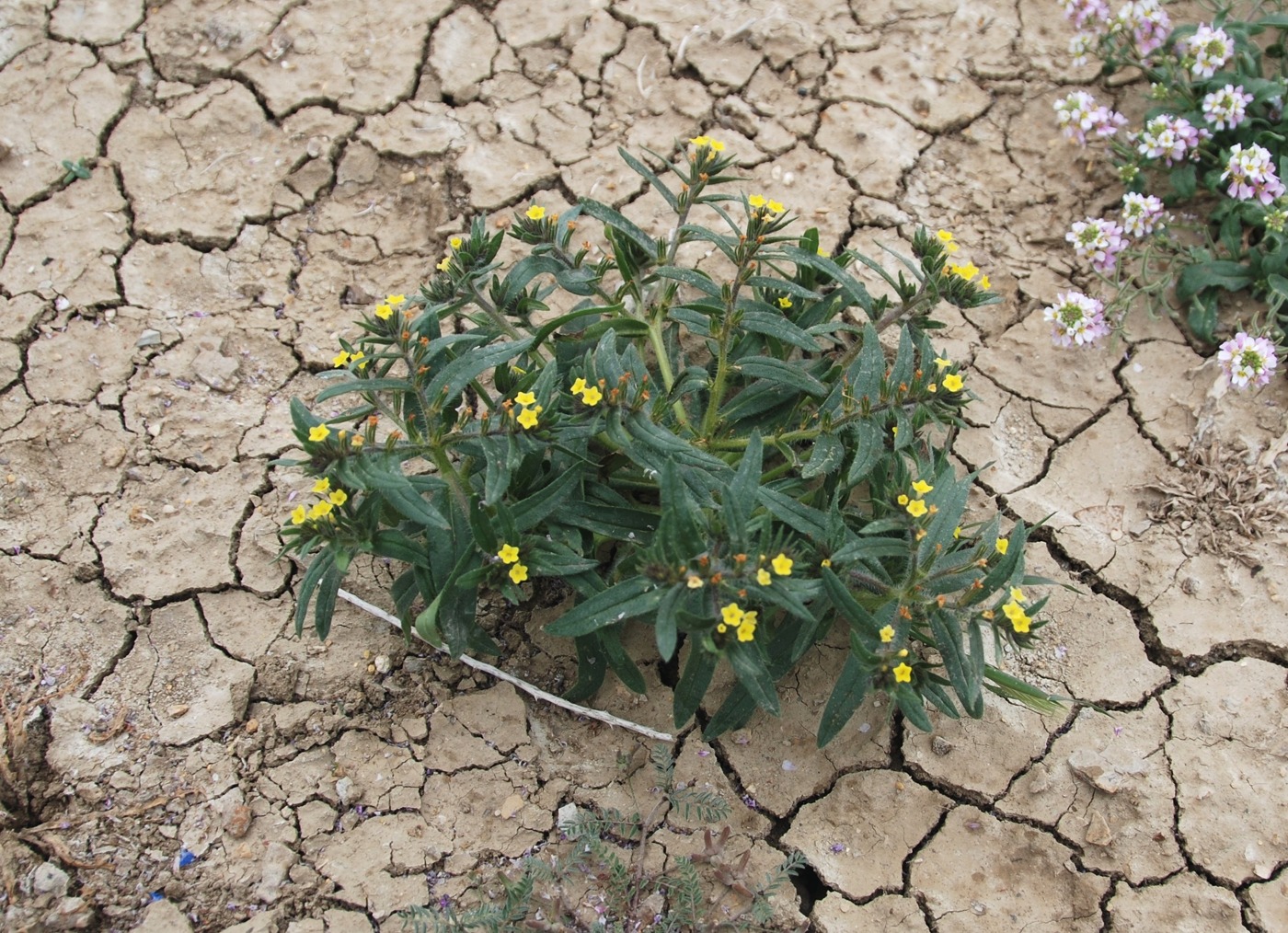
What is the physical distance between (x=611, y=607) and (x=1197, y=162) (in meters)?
3.49

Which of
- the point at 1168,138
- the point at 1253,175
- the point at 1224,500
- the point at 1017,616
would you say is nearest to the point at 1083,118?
the point at 1168,138

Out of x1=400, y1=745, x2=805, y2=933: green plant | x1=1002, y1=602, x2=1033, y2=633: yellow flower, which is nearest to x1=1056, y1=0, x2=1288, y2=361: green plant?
x1=1002, y1=602, x2=1033, y2=633: yellow flower

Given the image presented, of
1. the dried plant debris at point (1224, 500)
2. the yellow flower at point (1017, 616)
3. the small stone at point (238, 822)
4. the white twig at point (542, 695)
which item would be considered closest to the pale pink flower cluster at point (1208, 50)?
the dried plant debris at point (1224, 500)

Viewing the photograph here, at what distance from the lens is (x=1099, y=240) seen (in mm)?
4141

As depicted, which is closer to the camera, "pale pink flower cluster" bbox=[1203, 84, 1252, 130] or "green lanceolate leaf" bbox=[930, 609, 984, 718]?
"green lanceolate leaf" bbox=[930, 609, 984, 718]

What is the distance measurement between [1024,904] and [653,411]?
187 centimetres

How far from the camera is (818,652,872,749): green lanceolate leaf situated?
9.27 feet

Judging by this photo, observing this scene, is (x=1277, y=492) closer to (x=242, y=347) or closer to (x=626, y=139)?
(x=626, y=139)

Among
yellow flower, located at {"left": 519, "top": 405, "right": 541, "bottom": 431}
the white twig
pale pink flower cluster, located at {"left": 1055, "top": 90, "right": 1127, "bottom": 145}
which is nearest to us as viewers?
yellow flower, located at {"left": 519, "top": 405, "right": 541, "bottom": 431}

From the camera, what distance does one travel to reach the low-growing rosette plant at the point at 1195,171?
398cm

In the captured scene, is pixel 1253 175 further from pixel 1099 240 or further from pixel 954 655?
pixel 954 655

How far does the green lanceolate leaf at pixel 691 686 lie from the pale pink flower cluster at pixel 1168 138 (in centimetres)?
309

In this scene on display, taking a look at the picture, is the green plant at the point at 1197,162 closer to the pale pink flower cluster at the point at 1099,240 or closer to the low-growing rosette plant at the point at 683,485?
the pale pink flower cluster at the point at 1099,240

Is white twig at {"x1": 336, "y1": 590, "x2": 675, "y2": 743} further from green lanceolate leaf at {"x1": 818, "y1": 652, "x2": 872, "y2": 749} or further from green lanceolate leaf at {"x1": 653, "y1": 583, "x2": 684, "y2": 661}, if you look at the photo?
green lanceolate leaf at {"x1": 653, "y1": 583, "x2": 684, "y2": 661}
